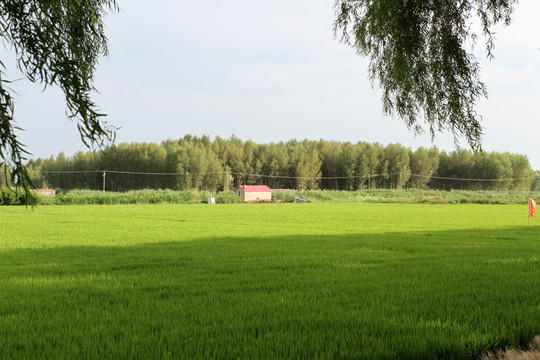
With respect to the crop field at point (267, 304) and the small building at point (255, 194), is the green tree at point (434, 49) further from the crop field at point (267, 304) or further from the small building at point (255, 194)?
the small building at point (255, 194)

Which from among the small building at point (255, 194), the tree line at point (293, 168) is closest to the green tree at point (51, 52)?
the small building at point (255, 194)

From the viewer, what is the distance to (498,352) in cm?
279

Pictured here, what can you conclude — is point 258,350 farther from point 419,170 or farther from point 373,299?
point 419,170

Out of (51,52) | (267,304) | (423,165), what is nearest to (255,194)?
(423,165)

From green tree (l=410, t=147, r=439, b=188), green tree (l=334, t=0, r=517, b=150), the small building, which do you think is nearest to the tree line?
green tree (l=410, t=147, r=439, b=188)

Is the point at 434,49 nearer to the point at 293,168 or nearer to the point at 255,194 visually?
the point at 255,194

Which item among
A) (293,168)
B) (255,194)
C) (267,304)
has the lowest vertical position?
(255,194)

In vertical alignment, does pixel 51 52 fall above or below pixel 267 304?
above

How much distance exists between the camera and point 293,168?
96.2 m

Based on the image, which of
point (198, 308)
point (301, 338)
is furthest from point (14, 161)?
point (198, 308)

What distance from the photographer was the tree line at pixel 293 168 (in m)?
86.5

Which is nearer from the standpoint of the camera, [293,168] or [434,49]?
[434,49]

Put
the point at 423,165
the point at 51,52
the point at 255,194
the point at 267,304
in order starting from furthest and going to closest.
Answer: the point at 423,165 → the point at 255,194 → the point at 267,304 → the point at 51,52

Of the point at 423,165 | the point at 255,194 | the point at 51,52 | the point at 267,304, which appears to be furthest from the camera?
the point at 423,165
